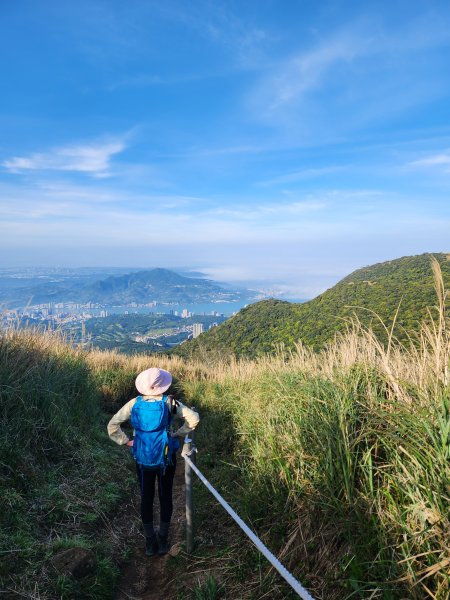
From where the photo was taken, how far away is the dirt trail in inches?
128

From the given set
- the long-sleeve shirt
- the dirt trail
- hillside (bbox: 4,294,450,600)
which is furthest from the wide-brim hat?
the dirt trail

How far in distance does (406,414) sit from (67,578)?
2.87 metres

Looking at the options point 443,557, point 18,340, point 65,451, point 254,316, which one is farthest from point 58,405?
point 254,316

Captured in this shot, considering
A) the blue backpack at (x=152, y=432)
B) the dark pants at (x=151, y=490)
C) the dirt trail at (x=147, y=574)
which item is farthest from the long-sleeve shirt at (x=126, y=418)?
the dirt trail at (x=147, y=574)

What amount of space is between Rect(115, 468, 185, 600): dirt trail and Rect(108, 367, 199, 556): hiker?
119mm

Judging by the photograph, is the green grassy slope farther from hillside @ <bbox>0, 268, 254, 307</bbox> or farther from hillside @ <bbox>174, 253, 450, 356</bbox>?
hillside @ <bbox>0, 268, 254, 307</bbox>

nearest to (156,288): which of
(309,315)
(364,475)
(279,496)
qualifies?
(309,315)

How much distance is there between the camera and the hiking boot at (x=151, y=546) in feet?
12.6

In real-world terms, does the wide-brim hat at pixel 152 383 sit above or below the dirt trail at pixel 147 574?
above

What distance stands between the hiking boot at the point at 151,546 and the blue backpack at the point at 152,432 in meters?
A: 0.77

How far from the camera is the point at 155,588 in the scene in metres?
3.35

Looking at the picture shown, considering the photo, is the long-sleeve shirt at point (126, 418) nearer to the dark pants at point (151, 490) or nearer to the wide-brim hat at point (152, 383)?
the wide-brim hat at point (152, 383)

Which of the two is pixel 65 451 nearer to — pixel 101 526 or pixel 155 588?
pixel 101 526

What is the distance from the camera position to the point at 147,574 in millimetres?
3568
